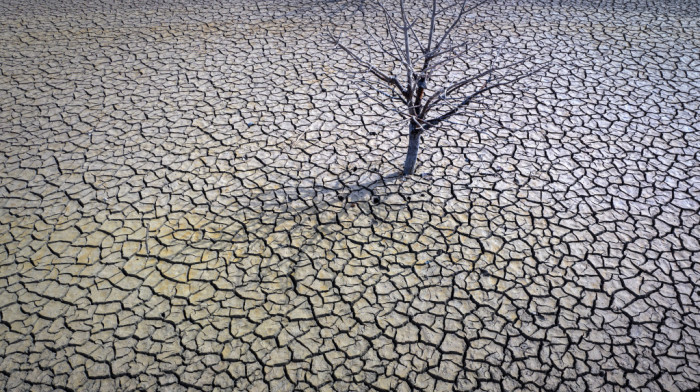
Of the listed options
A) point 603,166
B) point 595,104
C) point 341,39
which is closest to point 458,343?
point 603,166

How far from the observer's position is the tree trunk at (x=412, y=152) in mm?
3520

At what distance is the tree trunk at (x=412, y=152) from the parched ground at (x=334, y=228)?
141mm

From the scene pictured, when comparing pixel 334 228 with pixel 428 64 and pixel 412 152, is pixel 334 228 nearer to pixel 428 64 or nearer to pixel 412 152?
pixel 412 152

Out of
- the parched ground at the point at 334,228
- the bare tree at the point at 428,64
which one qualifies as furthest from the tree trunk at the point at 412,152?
the parched ground at the point at 334,228

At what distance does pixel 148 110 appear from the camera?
179 inches

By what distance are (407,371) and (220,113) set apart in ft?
10.4

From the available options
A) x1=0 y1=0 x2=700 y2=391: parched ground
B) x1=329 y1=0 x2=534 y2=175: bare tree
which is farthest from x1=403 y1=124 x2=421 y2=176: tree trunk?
x1=0 y1=0 x2=700 y2=391: parched ground

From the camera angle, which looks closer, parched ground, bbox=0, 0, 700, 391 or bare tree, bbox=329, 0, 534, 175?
parched ground, bbox=0, 0, 700, 391

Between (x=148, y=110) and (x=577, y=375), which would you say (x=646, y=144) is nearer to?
(x=577, y=375)

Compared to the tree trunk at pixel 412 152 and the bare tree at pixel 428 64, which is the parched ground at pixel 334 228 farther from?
the bare tree at pixel 428 64

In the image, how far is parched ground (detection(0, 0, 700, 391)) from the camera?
257 cm

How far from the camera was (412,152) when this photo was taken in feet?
11.8

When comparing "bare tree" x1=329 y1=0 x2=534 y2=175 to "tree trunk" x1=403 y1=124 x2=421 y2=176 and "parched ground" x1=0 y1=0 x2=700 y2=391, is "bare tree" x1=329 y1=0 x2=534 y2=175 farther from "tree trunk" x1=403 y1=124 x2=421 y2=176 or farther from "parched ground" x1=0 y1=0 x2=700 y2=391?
"parched ground" x1=0 y1=0 x2=700 y2=391

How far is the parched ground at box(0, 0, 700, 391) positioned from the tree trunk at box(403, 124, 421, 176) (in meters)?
0.14
